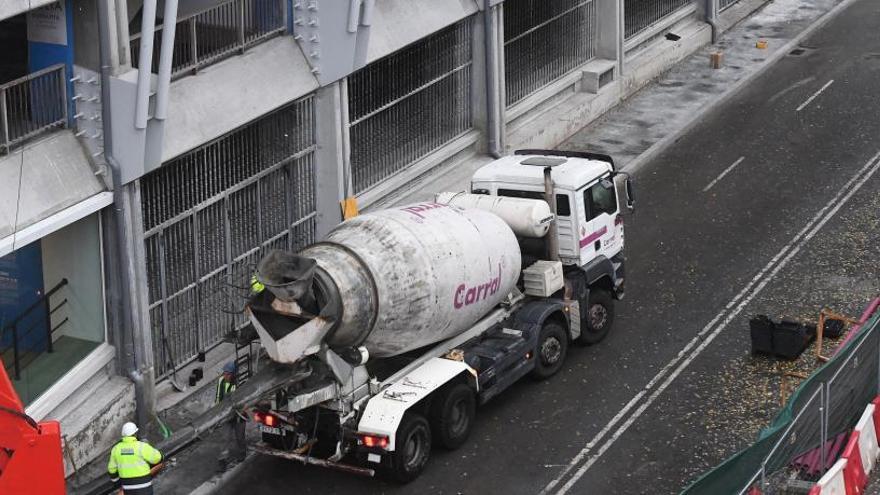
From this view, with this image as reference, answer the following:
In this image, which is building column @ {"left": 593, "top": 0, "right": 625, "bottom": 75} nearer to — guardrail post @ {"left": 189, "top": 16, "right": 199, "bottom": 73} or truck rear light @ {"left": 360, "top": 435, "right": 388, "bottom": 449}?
guardrail post @ {"left": 189, "top": 16, "right": 199, "bottom": 73}

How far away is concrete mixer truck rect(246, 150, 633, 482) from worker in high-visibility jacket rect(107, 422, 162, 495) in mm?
1754

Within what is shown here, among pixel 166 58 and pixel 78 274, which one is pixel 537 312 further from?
pixel 78 274

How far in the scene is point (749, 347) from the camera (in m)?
23.1

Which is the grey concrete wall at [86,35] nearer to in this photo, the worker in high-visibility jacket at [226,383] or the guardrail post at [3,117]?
the guardrail post at [3,117]

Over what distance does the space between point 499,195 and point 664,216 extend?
6.63 metres

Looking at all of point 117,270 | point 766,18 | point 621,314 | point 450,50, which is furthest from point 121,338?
point 766,18

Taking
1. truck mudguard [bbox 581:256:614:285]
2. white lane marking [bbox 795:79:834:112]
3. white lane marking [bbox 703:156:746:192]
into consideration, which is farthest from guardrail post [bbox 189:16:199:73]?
white lane marking [bbox 795:79:834:112]

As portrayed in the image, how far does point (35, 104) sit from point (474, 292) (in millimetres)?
6023

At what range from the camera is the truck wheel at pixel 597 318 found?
23016 millimetres

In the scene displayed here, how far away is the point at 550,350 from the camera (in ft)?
72.7

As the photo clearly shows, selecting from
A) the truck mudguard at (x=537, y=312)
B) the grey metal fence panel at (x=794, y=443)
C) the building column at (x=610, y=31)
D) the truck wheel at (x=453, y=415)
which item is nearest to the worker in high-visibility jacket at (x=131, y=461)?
the truck wheel at (x=453, y=415)

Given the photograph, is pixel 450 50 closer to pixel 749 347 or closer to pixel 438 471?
pixel 749 347

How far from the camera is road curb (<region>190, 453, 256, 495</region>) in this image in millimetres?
19641

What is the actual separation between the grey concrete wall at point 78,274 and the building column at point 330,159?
5225 mm
